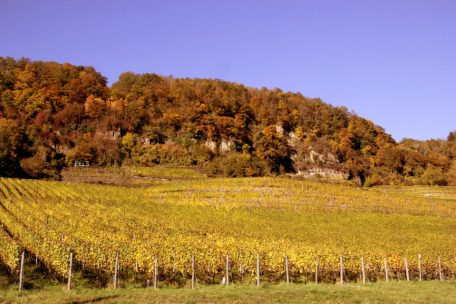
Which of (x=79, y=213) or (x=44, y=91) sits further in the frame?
(x=44, y=91)

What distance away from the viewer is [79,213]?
4453 cm

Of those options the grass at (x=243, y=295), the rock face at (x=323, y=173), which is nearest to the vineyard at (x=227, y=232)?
the grass at (x=243, y=295)

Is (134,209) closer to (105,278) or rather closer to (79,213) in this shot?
(79,213)

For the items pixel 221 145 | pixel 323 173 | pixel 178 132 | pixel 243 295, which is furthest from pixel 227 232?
pixel 323 173

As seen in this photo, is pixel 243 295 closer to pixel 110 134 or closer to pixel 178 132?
pixel 110 134

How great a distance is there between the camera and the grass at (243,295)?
52.2 feet

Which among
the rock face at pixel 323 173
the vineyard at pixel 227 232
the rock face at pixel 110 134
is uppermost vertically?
the rock face at pixel 110 134

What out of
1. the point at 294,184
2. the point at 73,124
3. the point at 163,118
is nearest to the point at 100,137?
the point at 73,124

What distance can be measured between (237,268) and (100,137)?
90.9 m

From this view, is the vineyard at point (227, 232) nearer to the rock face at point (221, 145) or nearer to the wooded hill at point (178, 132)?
the wooded hill at point (178, 132)

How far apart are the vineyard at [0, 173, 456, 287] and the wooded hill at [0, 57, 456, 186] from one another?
972 inches

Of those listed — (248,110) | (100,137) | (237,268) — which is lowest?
(237,268)

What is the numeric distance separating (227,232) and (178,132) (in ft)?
265

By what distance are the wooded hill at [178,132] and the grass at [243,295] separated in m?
72.8
